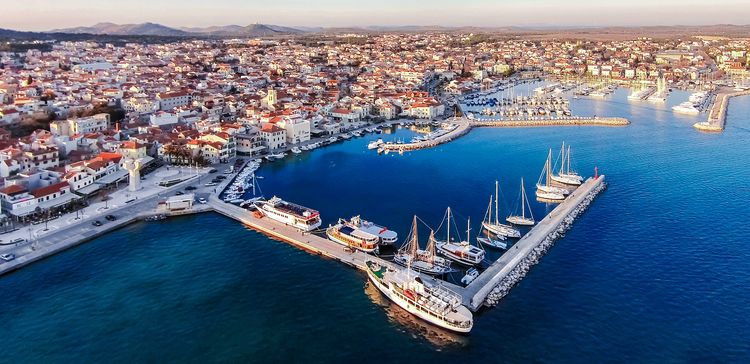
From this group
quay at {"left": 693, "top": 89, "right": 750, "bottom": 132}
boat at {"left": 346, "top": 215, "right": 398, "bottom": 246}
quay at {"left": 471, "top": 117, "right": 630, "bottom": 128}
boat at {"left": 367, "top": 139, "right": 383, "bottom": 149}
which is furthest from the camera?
quay at {"left": 471, "top": 117, "right": 630, "bottom": 128}

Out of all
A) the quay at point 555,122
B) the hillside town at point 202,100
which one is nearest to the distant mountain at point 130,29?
the hillside town at point 202,100

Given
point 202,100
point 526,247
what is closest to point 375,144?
point 202,100

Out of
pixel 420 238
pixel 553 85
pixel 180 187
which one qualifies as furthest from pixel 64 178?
pixel 553 85

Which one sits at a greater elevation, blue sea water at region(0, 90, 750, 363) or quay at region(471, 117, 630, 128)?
quay at region(471, 117, 630, 128)

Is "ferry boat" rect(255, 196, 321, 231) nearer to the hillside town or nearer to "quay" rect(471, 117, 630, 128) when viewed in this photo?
the hillside town

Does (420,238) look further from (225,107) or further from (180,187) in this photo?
(225,107)

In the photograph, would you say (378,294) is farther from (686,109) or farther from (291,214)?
(686,109)

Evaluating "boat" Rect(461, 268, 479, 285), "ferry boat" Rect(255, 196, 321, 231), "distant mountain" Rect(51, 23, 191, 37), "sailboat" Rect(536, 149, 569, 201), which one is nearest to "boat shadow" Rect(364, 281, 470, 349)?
"boat" Rect(461, 268, 479, 285)

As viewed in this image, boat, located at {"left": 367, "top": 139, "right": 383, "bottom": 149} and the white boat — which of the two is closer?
boat, located at {"left": 367, "top": 139, "right": 383, "bottom": 149}
